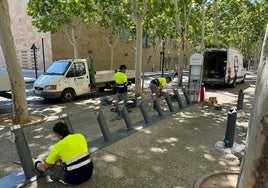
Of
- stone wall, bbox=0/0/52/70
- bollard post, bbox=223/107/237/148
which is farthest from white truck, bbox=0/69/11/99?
stone wall, bbox=0/0/52/70

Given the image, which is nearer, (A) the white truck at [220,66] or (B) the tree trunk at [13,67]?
(B) the tree trunk at [13,67]

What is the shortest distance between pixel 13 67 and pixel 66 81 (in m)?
Result: 4.04

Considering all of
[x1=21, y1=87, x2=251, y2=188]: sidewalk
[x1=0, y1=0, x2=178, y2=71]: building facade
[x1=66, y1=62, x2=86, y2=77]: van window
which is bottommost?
[x1=21, y1=87, x2=251, y2=188]: sidewalk

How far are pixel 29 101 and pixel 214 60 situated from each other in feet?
38.6

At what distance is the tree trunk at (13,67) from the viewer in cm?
788

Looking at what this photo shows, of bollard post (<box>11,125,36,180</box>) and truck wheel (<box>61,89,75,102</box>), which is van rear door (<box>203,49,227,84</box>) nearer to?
truck wheel (<box>61,89,75,102</box>)

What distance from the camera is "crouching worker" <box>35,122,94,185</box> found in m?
4.02

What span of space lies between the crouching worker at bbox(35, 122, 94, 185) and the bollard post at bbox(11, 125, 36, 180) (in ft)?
1.08

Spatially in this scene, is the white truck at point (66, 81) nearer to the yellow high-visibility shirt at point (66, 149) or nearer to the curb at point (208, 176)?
the yellow high-visibility shirt at point (66, 149)

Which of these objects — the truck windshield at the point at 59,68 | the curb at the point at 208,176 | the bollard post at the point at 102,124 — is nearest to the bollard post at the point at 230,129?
the curb at the point at 208,176

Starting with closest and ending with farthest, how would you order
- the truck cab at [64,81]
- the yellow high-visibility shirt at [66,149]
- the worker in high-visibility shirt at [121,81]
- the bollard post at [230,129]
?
the yellow high-visibility shirt at [66,149]
the bollard post at [230,129]
the worker in high-visibility shirt at [121,81]
the truck cab at [64,81]

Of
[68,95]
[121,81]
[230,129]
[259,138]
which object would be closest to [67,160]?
[259,138]

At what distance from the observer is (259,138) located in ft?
8.65

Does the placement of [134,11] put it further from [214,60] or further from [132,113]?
[214,60]
